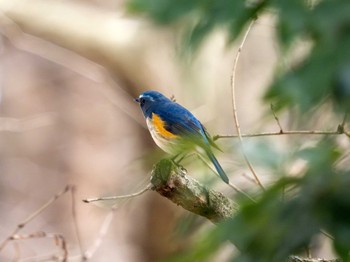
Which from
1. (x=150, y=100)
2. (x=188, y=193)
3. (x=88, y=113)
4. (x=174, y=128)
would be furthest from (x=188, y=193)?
(x=88, y=113)

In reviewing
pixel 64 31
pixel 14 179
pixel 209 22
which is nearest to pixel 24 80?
pixel 14 179

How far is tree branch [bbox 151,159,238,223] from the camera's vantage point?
1438 millimetres

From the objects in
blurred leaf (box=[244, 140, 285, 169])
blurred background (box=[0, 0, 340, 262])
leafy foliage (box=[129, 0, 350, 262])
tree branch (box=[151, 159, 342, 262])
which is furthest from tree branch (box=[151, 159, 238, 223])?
blurred background (box=[0, 0, 340, 262])

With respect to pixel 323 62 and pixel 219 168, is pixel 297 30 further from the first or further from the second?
pixel 219 168

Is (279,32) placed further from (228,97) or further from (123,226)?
(123,226)

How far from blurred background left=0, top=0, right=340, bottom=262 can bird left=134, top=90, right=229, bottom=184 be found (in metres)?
0.73

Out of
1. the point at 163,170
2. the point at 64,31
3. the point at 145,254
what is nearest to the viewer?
the point at 163,170

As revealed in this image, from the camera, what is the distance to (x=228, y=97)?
4.21m

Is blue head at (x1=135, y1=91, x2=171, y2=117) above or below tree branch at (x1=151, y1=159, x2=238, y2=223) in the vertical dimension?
above

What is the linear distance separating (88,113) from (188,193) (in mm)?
4557

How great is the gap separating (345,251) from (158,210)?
3.54 m

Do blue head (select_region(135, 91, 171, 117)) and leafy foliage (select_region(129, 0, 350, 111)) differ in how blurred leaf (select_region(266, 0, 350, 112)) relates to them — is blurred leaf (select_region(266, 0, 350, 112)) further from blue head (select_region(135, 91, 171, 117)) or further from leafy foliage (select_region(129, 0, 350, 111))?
blue head (select_region(135, 91, 171, 117))

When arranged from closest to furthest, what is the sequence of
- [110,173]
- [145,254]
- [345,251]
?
[345,251]
[145,254]
[110,173]

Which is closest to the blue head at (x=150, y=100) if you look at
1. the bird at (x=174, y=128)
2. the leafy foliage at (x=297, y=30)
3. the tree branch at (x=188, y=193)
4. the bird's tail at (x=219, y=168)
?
the bird at (x=174, y=128)
